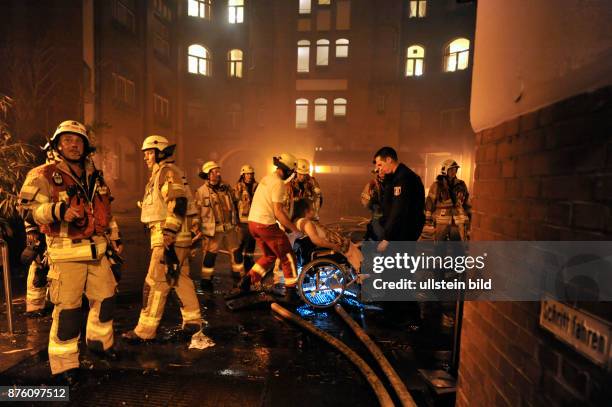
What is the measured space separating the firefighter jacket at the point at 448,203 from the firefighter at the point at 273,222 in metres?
3.13

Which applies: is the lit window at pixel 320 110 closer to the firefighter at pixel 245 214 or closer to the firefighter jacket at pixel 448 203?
the firefighter at pixel 245 214

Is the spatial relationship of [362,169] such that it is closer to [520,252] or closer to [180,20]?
[180,20]

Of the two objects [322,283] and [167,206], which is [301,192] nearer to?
[322,283]

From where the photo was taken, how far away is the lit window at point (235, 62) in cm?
2433

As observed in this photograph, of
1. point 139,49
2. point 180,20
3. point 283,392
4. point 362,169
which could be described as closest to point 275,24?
point 180,20

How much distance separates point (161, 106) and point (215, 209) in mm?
18082

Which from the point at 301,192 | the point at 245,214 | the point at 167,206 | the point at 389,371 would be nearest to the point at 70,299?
the point at 167,206

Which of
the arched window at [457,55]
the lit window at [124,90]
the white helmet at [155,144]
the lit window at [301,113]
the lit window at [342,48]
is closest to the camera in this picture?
the white helmet at [155,144]

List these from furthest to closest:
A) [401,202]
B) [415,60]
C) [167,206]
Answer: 1. [415,60]
2. [401,202]
3. [167,206]

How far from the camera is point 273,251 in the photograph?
5.22m

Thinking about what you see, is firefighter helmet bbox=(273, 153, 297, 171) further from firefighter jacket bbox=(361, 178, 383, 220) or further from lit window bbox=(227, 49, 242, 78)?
lit window bbox=(227, 49, 242, 78)

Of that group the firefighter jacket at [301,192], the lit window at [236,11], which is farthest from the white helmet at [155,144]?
the lit window at [236,11]

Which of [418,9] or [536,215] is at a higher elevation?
[418,9]

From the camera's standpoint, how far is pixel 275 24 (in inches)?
902
